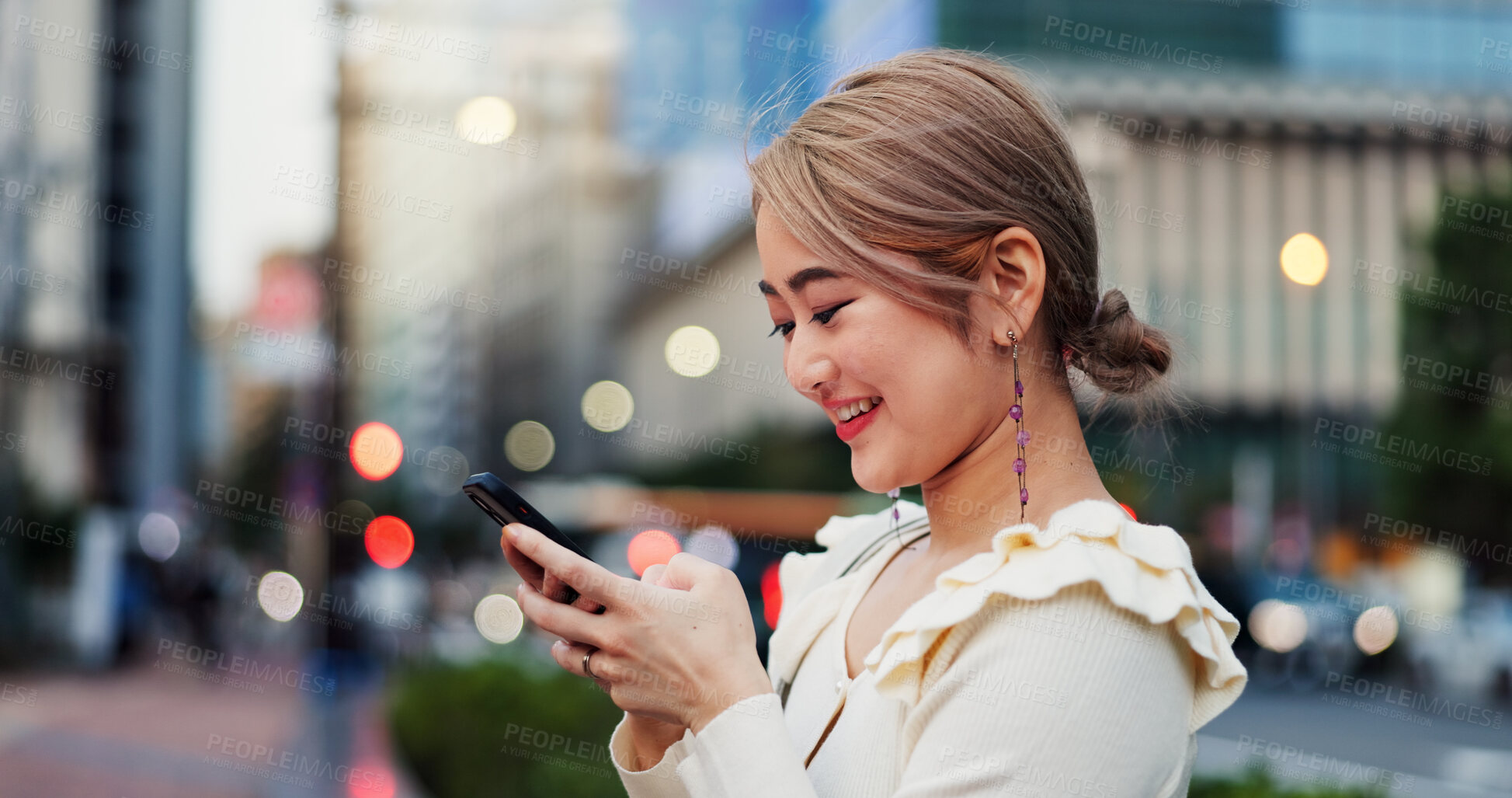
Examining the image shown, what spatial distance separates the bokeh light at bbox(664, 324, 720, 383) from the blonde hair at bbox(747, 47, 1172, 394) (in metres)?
38.6

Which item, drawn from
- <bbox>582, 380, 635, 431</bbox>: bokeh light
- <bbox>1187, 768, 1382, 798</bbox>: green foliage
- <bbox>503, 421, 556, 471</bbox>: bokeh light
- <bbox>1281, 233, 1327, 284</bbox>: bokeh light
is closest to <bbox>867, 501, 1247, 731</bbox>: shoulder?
<bbox>1187, 768, 1382, 798</bbox>: green foliage

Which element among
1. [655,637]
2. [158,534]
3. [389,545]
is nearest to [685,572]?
[655,637]

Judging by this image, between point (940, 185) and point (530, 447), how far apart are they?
232ft

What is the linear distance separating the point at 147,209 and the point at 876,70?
41.2m

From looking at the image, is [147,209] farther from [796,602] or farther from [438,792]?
[796,602]

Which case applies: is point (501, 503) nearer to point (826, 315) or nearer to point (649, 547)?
point (826, 315)

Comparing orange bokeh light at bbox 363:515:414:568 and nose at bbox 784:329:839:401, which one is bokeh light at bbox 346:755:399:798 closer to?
nose at bbox 784:329:839:401

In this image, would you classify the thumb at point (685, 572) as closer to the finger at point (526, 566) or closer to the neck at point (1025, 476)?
the finger at point (526, 566)

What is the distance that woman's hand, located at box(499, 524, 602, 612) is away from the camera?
1664 mm

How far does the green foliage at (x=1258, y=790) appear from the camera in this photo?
3.92 m

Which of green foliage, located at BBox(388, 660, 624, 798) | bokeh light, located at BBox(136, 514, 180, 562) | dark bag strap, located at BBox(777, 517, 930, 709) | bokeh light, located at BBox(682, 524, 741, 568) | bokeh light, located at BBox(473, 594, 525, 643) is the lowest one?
bokeh light, located at BBox(136, 514, 180, 562)

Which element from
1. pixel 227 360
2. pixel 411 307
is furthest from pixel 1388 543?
pixel 411 307

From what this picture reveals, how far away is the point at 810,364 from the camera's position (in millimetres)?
1728

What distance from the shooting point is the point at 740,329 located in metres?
38.6
